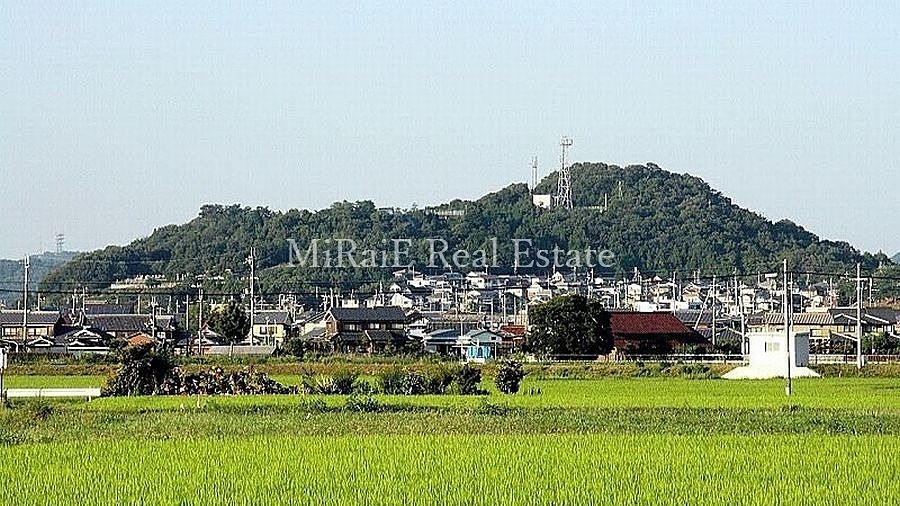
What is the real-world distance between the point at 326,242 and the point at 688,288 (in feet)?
117

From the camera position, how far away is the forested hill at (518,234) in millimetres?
139250

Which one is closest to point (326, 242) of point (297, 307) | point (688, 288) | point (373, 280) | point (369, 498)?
point (373, 280)

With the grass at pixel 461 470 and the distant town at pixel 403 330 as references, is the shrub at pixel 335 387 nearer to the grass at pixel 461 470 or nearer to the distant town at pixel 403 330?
the grass at pixel 461 470

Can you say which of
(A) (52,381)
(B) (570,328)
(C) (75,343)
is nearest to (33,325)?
(C) (75,343)

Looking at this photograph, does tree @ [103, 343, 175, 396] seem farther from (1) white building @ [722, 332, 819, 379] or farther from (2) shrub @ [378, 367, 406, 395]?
(1) white building @ [722, 332, 819, 379]

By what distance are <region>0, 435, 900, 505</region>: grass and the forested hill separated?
11076cm

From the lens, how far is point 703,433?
1930 centimetres

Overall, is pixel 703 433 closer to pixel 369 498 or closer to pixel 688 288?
pixel 369 498

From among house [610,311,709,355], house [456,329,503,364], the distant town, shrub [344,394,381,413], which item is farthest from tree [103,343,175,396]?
house [610,311,709,355]

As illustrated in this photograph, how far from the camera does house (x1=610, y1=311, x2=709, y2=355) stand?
65.8 metres

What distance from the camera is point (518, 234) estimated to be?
526ft

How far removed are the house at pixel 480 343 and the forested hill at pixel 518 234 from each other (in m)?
57.3

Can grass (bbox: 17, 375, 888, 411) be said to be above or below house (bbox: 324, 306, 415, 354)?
below

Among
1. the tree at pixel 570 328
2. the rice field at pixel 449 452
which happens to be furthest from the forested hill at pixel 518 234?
the rice field at pixel 449 452
